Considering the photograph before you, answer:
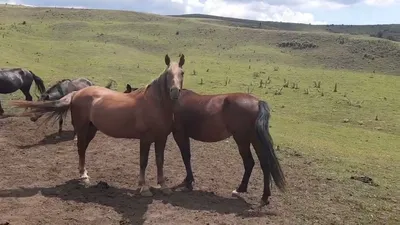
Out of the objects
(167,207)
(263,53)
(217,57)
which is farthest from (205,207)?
(263,53)

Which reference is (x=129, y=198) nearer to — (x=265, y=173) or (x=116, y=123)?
(x=116, y=123)

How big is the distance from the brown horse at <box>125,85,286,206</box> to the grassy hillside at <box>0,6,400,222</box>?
1.80m

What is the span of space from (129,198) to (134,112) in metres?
1.35

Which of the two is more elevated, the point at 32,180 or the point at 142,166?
the point at 142,166

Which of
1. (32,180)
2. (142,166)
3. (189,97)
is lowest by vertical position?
(32,180)

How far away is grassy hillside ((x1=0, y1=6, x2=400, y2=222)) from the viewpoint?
1201cm

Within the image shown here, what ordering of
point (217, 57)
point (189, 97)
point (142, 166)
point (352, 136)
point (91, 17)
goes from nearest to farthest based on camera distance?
point (142, 166)
point (189, 97)
point (352, 136)
point (217, 57)
point (91, 17)

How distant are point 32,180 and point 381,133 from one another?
1118 centimetres

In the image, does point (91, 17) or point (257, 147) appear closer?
point (257, 147)

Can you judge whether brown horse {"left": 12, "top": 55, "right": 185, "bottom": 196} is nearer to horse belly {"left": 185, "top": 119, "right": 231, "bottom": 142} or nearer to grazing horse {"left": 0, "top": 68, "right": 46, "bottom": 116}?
horse belly {"left": 185, "top": 119, "right": 231, "bottom": 142}

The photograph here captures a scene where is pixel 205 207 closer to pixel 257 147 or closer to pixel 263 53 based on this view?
pixel 257 147

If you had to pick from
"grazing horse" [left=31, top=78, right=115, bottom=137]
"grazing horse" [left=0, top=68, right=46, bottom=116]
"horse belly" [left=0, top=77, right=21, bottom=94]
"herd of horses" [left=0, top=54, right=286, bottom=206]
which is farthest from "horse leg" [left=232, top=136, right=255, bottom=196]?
"horse belly" [left=0, top=77, right=21, bottom=94]

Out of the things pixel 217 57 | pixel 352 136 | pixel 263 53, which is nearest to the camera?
pixel 352 136

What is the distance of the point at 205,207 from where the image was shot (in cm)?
708
